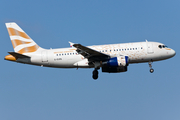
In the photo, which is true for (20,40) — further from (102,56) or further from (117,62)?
(117,62)

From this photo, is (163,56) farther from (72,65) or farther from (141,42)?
(72,65)

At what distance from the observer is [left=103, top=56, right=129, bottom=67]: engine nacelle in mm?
42500

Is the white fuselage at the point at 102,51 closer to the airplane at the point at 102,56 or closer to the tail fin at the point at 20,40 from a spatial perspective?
the airplane at the point at 102,56

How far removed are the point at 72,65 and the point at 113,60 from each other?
5959 mm

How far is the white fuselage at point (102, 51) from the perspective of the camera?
4400 centimetres

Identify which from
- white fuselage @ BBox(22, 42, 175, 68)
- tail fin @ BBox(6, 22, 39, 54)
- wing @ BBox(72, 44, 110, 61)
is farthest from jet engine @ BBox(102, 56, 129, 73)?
tail fin @ BBox(6, 22, 39, 54)

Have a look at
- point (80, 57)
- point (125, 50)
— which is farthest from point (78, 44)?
point (125, 50)

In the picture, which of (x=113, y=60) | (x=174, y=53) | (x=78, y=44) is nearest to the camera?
(x=78, y=44)

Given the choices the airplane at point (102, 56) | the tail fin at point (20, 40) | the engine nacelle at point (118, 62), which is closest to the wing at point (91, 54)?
the airplane at point (102, 56)

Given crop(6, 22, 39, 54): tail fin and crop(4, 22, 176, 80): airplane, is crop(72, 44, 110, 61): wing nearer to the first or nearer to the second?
crop(4, 22, 176, 80): airplane

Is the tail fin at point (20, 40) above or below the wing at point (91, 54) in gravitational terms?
above

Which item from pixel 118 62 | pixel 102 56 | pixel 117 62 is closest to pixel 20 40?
pixel 102 56

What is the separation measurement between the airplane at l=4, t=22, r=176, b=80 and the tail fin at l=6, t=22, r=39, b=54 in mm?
539

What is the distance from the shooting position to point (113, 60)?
42906 mm
